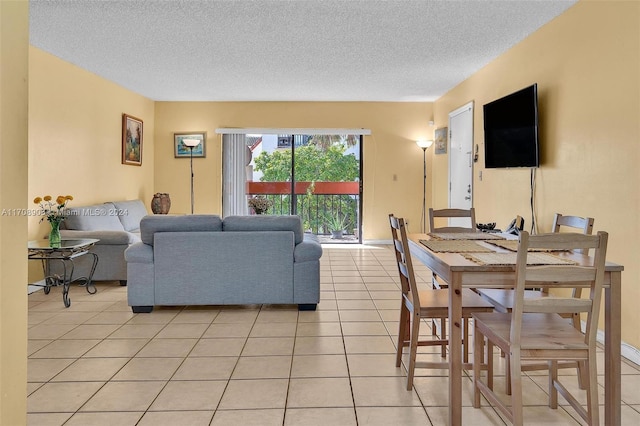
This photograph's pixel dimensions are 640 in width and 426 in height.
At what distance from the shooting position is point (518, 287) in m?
1.73

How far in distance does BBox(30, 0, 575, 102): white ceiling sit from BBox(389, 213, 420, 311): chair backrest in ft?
6.68

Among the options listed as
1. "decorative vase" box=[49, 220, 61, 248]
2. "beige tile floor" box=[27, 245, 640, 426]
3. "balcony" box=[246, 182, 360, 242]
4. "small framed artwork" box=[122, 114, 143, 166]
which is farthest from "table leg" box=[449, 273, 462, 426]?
"balcony" box=[246, 182, 360, 242]

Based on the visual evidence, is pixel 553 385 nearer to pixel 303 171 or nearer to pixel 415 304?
pixel 415 304

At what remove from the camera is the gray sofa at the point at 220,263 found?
144 inches

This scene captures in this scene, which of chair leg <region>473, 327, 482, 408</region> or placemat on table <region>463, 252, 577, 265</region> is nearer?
placemat on table <region>463, 252, 577, 265</region>

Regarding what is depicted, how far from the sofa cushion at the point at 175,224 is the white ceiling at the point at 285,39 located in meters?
1.72

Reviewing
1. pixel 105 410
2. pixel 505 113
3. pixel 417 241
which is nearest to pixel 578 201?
pixel 505 113

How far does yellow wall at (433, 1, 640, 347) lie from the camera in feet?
9.25

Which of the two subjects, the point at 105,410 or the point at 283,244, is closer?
the point at 105,410

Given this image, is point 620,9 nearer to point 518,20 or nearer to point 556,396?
point 518,20

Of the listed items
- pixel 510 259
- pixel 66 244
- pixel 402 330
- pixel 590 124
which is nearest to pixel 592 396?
pixel 510 259

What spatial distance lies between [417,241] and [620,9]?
2.06m

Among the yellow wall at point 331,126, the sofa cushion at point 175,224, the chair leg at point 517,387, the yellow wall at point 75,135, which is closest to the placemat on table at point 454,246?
the chair leg at point 517,387

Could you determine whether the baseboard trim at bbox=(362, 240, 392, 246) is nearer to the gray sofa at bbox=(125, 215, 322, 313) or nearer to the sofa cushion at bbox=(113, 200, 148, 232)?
the sofa cushion at bbox=(113, 200, 148, 232)
